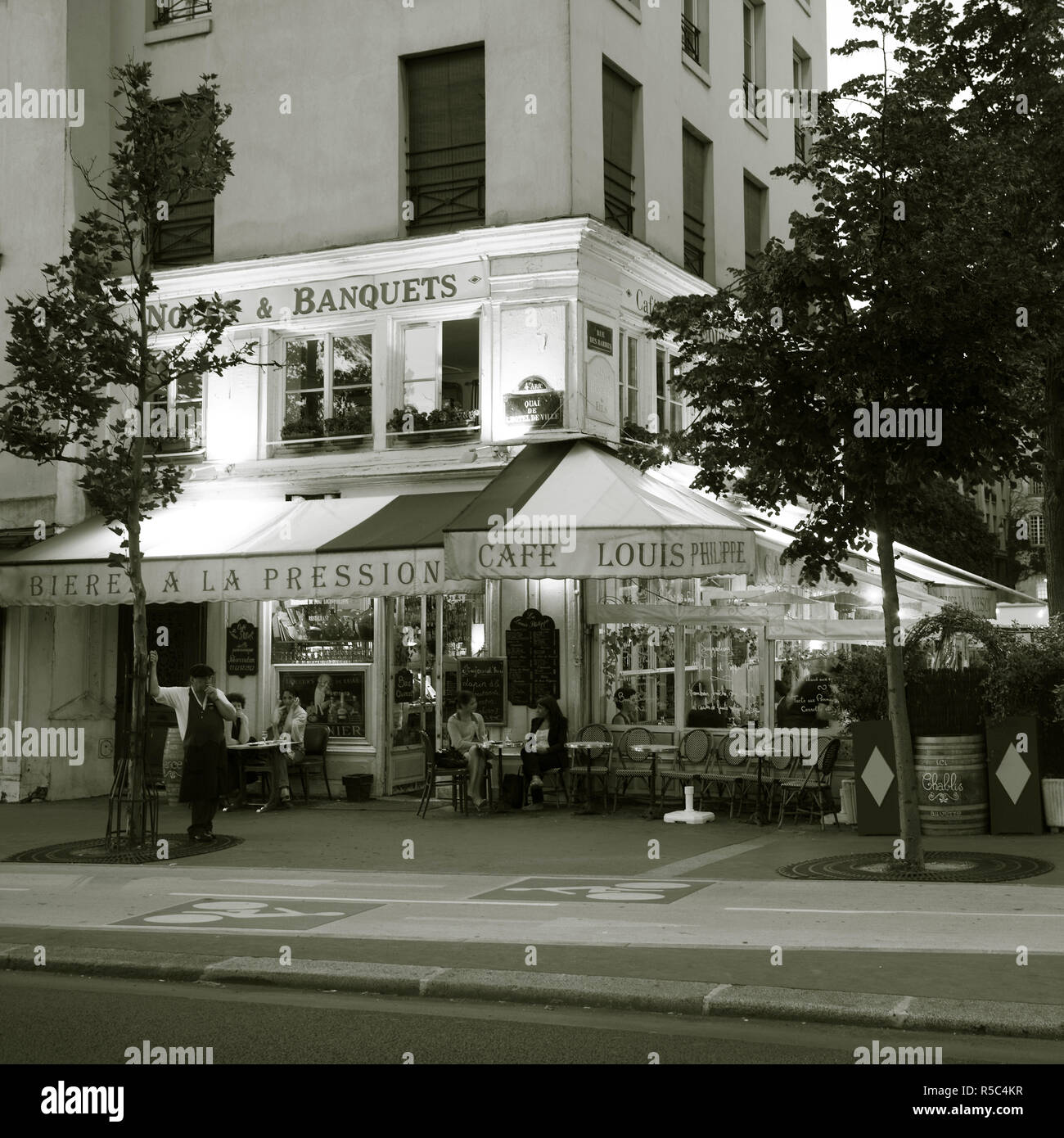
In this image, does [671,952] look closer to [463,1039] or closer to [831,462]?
[463,1039]

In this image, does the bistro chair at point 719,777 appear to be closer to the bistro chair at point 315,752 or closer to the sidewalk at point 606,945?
the sidewalk at point 606,945

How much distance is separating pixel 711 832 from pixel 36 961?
23.7ft

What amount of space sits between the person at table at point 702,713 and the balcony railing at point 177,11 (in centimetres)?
1165

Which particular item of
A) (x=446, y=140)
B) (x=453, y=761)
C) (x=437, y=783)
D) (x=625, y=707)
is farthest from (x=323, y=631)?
(x=446, y=140)

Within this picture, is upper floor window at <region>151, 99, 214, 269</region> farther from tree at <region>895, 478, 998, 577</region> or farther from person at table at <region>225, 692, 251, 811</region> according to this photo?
tree at <region>895, 478, 998, 577</region>

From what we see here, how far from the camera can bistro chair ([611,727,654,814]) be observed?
611 inches

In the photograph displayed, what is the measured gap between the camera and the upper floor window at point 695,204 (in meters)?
20.2

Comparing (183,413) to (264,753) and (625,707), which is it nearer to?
(264,753)

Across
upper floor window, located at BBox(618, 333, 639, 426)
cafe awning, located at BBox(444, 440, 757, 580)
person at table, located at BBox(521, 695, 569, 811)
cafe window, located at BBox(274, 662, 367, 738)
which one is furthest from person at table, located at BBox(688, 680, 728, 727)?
cafe window, located at BBox(274, 662, 367, 738)

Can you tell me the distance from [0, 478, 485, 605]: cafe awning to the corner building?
0.04m

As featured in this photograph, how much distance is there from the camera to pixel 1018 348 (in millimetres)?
10391

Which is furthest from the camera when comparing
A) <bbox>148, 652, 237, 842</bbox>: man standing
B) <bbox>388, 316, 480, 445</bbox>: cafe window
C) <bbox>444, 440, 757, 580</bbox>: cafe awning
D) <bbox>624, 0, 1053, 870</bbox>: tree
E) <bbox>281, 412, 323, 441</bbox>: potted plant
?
<bbox>281, 412, 323, 441</bbox>: potted plant

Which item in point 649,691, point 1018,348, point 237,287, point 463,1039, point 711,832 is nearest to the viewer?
point 463,1039

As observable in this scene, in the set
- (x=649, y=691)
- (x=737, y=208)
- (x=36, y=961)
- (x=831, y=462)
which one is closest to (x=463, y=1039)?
(x=36, y=961)
